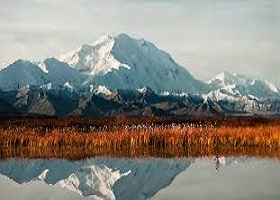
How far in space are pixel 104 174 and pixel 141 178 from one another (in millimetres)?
2015

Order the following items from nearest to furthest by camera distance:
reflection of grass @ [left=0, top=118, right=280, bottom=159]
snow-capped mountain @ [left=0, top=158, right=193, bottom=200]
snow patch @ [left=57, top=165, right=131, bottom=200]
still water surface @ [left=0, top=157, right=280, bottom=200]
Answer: still water surface @ [left=0, top=157, right=280, bottom=200]
snow patch @ [left=57, top=165, right=131, bottom=200]
snow-capped mountain @ [left=0, top=158, right=193, bottom=200]
reflection of grass @ [left=0, top=118, right=280, bottom=159]

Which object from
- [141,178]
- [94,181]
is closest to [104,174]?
[94,181]

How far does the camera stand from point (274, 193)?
2273 centimetres

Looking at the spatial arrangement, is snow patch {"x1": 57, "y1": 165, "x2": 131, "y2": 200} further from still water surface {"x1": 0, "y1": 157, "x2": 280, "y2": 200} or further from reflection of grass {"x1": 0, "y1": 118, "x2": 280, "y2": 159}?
reflection of grass {"x1": 0, "y1": 118, "x2": 280, "y2": 159}

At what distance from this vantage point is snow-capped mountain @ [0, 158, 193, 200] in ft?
84.1

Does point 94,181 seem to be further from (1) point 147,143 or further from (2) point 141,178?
(1) point 147,143

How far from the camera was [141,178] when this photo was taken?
28.9 metres

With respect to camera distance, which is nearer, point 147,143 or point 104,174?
point 104,174

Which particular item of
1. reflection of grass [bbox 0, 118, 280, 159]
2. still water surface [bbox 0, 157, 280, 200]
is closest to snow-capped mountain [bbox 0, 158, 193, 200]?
still water surface [bbox 0, 157, 280, 200]

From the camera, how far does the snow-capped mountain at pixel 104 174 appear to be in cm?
2562

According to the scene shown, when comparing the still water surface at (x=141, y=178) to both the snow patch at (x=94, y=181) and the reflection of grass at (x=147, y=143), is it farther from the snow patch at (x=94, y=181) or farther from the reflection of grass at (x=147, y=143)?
the reflection of grass at (x=147, y=143)

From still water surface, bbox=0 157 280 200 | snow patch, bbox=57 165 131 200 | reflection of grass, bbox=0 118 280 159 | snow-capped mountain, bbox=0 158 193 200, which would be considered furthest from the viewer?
reflection of grass, bbox=0 118 280 159

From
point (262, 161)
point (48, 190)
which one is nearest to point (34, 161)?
point (48, 190)

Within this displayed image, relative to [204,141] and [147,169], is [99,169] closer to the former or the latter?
[147,169]
